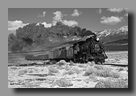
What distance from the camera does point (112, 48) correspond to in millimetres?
10422

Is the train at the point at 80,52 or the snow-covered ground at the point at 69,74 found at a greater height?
the train at the point at 80,52

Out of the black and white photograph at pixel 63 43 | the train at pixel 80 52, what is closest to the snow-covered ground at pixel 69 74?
the black and white photograph at pixel 63 43

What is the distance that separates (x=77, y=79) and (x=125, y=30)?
98.3 inches

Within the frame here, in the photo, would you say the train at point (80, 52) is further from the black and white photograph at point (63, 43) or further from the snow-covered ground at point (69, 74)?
the snow-covered ground at point (69, 74)

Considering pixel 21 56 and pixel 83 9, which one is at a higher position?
pixel 83 9

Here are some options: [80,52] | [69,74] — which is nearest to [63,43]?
[80,52]

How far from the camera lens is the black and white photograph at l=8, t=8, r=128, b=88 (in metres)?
10.1

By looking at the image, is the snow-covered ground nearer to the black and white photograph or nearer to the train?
the black and white photograph

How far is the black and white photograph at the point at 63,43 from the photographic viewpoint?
33.2 ft

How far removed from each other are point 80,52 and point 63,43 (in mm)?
838

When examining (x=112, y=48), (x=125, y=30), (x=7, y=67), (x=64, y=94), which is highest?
(x=125, y=30)

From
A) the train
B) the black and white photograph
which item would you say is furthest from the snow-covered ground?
the train

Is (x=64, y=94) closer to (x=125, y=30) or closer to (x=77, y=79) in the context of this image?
(x=77, y=79)

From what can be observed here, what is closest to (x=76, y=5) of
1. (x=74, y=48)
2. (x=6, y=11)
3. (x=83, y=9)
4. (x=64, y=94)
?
(x=83, y=9)
